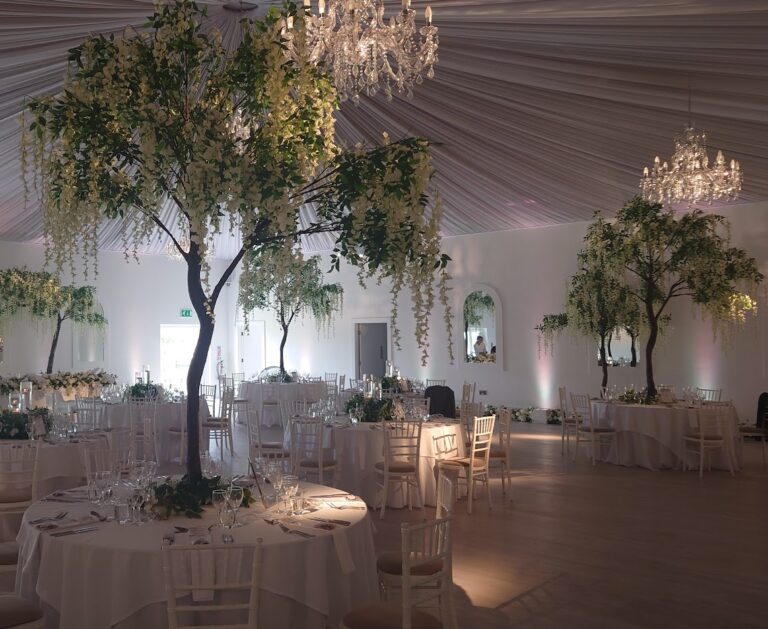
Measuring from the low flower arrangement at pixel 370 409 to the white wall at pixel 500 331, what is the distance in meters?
6.70

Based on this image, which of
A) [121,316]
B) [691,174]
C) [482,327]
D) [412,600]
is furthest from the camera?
[121,316]

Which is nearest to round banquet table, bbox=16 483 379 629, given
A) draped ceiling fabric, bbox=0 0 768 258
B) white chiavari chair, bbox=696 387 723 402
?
draped ceiling fabric, bbox=0 0 768 258

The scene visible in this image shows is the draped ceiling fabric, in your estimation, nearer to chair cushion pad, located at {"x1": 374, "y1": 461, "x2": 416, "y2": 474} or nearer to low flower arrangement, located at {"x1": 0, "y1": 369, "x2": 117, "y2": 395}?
low flower arrangement, located at {"x1": 0, "y1": 369, "x2": 117, "y2": 395}

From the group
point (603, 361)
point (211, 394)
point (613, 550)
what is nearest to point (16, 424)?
point (613, 550)

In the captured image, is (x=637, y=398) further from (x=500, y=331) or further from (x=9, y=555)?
(x=9, y=555)

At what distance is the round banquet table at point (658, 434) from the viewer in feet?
32.0

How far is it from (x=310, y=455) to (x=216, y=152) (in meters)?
5.02

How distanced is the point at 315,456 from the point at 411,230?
4429 mm

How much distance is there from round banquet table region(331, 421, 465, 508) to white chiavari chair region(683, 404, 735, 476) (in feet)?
11.3

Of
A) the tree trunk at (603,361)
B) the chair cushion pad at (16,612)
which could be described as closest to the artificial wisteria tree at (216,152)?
the chair cushion pad at (16,612)

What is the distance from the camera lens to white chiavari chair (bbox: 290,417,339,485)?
754 cm

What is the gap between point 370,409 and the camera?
861cm

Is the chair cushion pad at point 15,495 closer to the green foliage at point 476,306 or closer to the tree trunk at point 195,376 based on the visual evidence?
the tree trunk at point 195,376

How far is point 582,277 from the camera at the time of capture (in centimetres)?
1255
